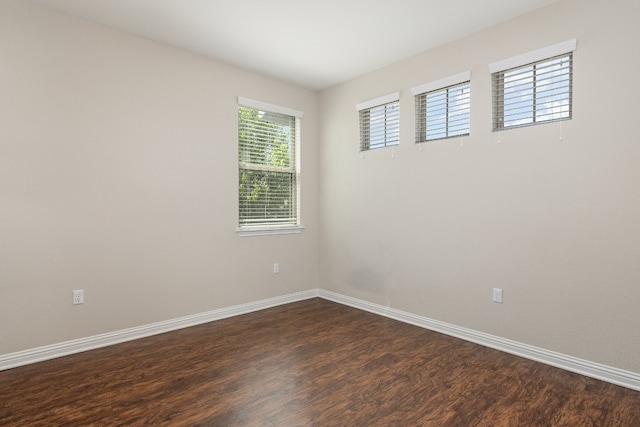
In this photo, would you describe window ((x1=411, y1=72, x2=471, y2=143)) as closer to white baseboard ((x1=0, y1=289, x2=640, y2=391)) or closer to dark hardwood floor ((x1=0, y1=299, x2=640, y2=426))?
white baseboard ((x1=0, y1=289, x2=640, y2=391))

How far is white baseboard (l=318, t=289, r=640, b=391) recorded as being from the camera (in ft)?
7.66

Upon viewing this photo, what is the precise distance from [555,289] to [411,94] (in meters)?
2.16

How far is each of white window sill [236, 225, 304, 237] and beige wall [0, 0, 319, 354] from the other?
0.30 feet

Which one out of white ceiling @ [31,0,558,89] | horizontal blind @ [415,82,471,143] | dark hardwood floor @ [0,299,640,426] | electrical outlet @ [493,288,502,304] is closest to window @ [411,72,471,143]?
horizontal blind @ [415,82,471,143]

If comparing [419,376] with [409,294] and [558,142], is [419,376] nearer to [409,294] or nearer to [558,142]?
[409,294]

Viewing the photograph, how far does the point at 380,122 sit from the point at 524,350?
8.42 feet

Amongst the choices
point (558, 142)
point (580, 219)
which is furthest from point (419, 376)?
point (558, 142)

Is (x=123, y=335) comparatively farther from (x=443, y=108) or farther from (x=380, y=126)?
(x=443, y=108)

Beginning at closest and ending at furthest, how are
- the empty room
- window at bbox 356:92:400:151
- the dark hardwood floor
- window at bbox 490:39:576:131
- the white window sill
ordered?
the dark hardwood floor → the empty room → window at bbox 490:39:576:131 → window at bbox 356:92:400:151 → the white window sill

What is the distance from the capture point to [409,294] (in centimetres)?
361

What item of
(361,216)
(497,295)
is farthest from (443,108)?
(497,295)

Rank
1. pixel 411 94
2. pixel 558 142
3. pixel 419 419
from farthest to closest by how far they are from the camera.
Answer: pixel 411 94 < pixel 558 142 < pixel 419 419

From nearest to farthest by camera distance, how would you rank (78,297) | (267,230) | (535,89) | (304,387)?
(304,387)
(535,89)
(78,297)
(267,230)

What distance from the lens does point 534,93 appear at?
2752mm
